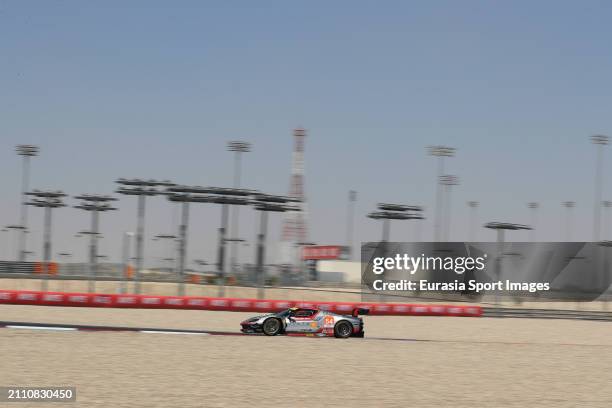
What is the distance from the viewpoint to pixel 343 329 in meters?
21.7

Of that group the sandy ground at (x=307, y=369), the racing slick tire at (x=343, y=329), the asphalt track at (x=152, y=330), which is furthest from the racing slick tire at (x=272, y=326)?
the racing slick tire at (x=343, y=329)

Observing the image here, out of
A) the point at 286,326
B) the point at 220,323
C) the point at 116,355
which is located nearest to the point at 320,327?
the point at 286,326

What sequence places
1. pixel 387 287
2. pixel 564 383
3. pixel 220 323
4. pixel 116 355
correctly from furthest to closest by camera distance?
1. pixel 387 287
2. pixel 220 323
3. pixel 116 355
4. pixel 564 383

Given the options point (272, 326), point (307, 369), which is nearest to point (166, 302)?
point (272, 326)

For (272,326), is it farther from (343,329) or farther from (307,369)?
(307,369)

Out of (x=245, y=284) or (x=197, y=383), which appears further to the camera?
(x=245, y=284)

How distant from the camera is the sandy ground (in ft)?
36.6

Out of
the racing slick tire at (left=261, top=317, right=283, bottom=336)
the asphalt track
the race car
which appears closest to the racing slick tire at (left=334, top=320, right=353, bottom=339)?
the race car

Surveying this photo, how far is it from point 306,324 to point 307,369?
24.2 ft

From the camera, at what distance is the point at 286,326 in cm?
2148

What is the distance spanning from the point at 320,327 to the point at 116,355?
302 inches

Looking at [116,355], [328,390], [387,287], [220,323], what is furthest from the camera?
[387,287]

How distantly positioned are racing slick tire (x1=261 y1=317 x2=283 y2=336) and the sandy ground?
904 millimetres

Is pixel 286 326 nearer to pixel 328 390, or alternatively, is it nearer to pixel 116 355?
pixel 116 355
